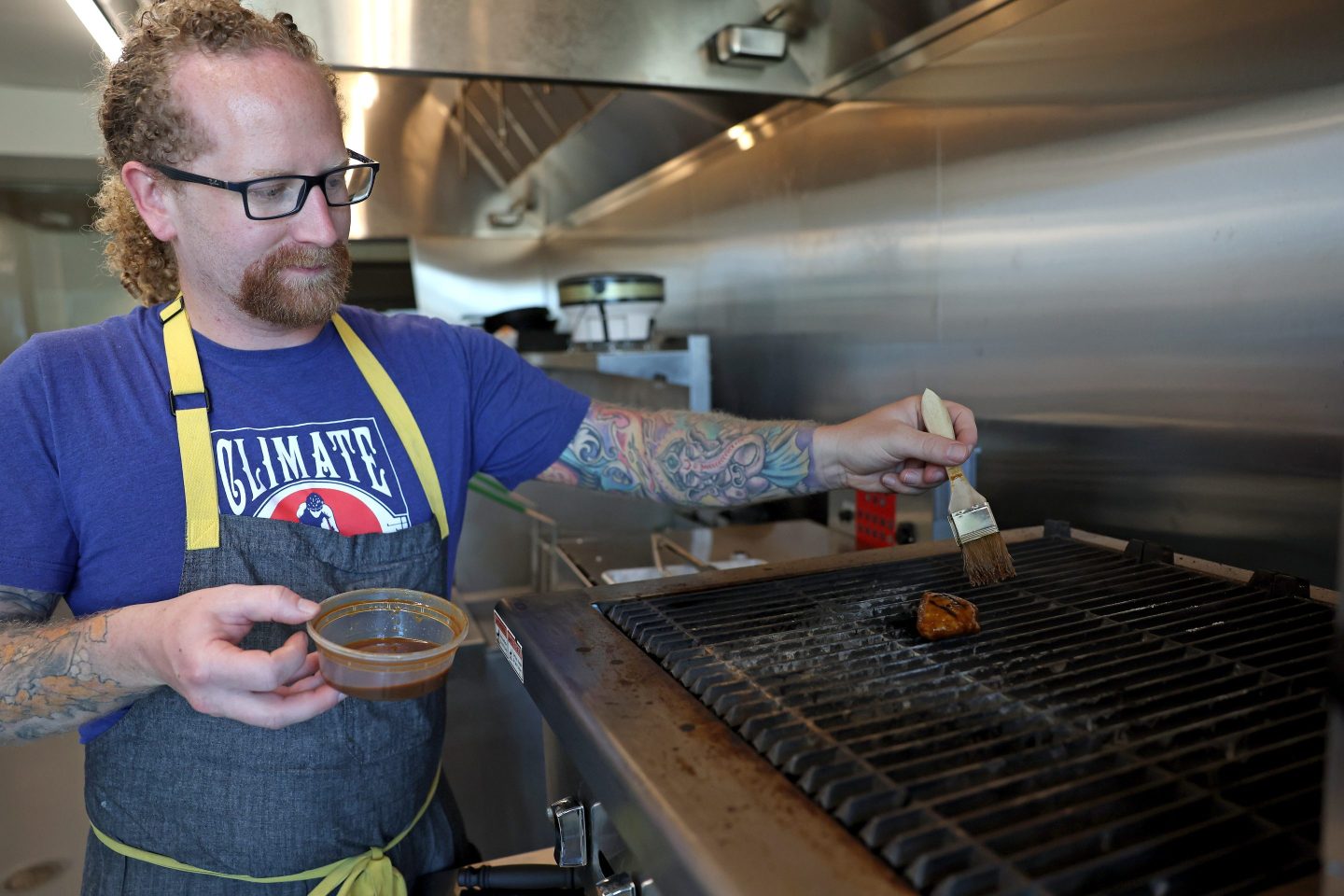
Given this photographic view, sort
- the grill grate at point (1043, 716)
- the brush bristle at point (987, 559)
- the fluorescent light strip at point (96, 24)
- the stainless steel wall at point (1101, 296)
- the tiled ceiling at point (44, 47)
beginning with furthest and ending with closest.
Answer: the tiled ceiling at point (44, 47) < the fluorescent light strip at point (96, 24) < the stainless steel wall at point (1101, 296) < the brush bristle at point (987, 559) < the grill grate at point (1043, 716)

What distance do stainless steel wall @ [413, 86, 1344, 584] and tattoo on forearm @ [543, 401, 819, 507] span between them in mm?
559

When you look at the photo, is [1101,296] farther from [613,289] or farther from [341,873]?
[613,289]

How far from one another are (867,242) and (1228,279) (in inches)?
38.3

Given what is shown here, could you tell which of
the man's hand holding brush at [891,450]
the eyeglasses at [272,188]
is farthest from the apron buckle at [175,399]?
the man's hand holding brush at [891,450]

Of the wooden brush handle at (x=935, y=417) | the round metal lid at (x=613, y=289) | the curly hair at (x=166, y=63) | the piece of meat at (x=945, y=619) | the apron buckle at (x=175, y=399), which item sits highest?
the curly hair at (x=166, y=63)

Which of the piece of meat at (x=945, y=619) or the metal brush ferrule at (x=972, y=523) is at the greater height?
the metal brush ferrule at (x=972, y=523)

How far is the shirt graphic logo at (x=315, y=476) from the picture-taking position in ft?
3.91

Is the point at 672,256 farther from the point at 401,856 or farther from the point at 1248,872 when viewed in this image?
the point at 1248,872

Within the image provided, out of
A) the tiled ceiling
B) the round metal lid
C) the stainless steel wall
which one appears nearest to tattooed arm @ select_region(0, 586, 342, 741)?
the stainless steel wall

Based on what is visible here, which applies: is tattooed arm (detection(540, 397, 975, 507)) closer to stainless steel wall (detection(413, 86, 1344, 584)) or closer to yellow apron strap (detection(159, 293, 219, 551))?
stainless steel wall (detection(413, 86, 1344, 584))

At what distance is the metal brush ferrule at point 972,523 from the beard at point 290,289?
0.85 metres

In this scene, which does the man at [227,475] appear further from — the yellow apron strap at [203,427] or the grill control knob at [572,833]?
the grill control knob at [572,833]

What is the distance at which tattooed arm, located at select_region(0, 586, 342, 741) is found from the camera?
83 centimetres

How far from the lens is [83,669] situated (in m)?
0.96
